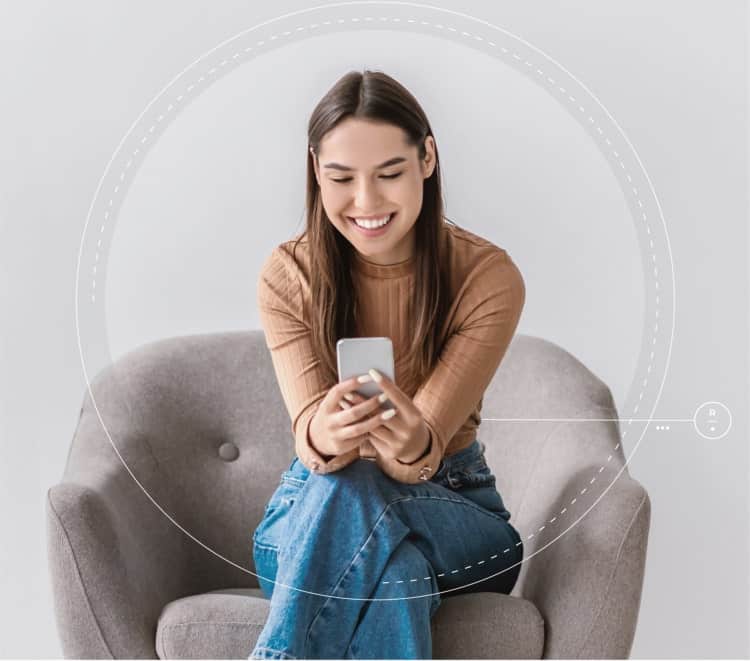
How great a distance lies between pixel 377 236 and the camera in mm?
1536

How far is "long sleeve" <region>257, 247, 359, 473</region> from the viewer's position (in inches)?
63.5

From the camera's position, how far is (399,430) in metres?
1.55

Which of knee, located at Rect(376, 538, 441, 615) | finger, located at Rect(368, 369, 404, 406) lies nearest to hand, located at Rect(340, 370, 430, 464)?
finger, located at Rect(368, 369, 404, 406)

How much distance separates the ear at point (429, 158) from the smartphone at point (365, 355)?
0.20 meters

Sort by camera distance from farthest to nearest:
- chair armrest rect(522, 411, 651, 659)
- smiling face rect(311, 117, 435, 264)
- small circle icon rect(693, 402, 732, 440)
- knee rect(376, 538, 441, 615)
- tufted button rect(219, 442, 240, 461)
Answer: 1. tufted button rect(219, 442, 240, 461)
2. small circle icon rect(693, 402, 732, 440)
3. chair armrest rect(522, 411, 651, 659)
4. knee rect(376, 538, 441, 615)
5. smiling face rect(311, 117, 435, 264)

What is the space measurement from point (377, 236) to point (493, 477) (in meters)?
0.42

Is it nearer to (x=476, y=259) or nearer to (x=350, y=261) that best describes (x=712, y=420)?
(x=476, y=259)

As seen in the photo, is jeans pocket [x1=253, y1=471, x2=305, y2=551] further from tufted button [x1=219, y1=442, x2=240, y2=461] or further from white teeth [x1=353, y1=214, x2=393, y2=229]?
white teeth [x1=353, y1=214, x2=393, y2=229]

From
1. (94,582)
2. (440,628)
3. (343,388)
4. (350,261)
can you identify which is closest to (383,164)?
(350,261)

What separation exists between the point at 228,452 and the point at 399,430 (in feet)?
1.51

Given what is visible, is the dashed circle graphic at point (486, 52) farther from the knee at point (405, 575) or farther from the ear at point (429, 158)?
the ear at point (429, 158)

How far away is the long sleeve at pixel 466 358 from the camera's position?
5.25 ft

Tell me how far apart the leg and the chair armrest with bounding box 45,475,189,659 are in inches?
13.0

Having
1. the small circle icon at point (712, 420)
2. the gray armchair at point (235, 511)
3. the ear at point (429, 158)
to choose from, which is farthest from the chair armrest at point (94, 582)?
the small circle icon at point (712, 420)
